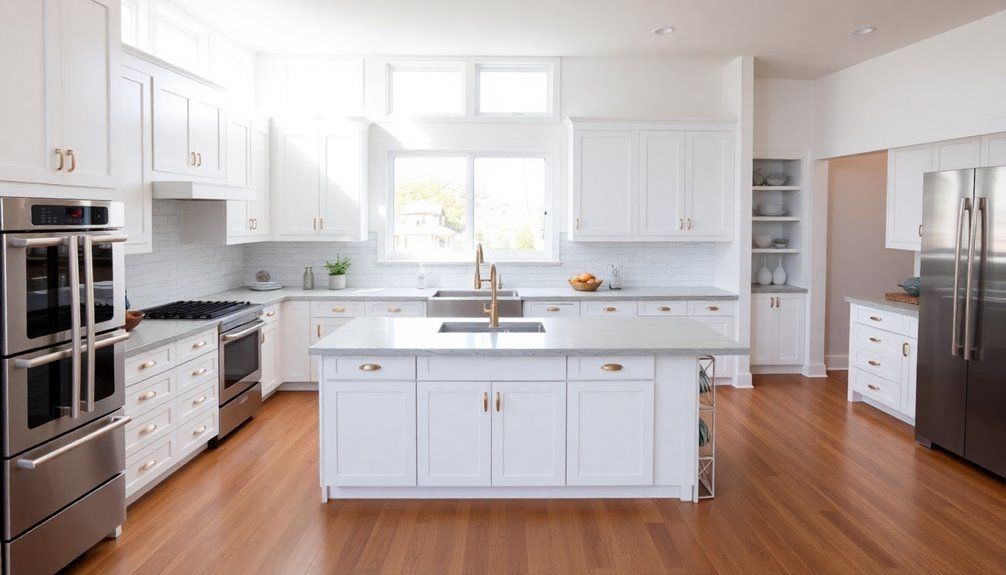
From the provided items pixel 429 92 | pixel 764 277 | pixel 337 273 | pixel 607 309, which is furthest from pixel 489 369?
pixel 764 277

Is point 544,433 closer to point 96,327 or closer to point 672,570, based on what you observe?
point 672,570

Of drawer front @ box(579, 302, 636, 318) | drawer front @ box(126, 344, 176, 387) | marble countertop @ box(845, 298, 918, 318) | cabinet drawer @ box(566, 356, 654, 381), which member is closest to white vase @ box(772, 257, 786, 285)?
marble countertop @ box(845, 298, 918, 318)

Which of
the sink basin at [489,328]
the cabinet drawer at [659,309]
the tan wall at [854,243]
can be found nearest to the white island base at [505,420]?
the sink basin at [489,328]

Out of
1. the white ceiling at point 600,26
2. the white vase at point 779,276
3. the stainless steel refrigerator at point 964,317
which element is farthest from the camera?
the white vase at point 779,276

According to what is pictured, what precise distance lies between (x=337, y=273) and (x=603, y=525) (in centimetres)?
388

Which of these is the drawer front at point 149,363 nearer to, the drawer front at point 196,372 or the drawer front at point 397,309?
the drawer front at point 196,372

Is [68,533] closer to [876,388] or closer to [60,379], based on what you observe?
[60,379]

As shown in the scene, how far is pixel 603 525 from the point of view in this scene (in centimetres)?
346

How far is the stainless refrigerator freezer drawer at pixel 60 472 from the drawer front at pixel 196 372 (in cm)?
80

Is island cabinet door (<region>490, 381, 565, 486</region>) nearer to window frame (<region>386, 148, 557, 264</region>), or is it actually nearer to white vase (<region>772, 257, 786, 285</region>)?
window frame (<region>386, 148, 557, 264</region>)

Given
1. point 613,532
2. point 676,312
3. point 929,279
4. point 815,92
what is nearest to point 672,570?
point 613,532

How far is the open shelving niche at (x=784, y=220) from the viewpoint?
6770 millimetres

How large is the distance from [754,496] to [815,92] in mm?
4532

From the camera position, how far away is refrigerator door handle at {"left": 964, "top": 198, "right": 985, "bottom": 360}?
4.13 m
